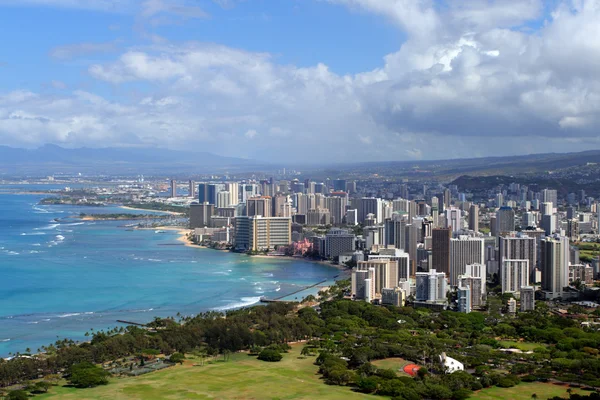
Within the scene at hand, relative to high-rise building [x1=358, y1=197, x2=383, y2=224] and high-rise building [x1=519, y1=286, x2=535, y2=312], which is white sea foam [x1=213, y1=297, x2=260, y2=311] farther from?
high-rise building [x1=358, y1=197, x2=383, y2=224]

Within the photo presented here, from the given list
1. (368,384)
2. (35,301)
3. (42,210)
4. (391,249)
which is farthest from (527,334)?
(42,210)

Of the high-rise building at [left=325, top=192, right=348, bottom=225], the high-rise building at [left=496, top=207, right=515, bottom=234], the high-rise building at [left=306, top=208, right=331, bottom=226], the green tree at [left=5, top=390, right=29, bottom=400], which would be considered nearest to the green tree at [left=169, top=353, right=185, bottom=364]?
the green tree at [left=5, top=390, right=29, bottom=400]

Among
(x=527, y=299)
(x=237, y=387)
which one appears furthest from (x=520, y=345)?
(x=237, y=387)

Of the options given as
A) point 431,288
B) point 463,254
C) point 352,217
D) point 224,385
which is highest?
point 352,217

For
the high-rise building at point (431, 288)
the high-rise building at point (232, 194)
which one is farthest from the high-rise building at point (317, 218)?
the high-rise building at point (431, 288)

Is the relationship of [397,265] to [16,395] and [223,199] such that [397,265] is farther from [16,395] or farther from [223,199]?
[223,199]

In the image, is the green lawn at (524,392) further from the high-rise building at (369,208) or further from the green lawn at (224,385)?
the high-rise building at (369,208)

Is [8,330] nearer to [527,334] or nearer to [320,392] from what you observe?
[320,392]
